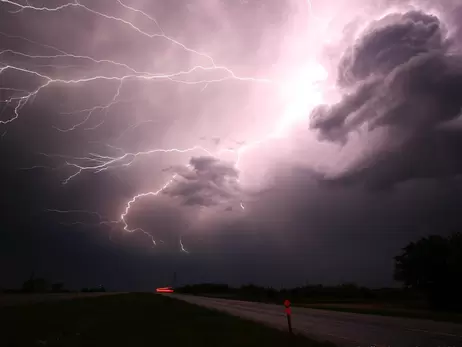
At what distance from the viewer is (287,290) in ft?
A: 347

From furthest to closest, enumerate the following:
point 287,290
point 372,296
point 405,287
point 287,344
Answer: point 287,290
point 372,296
point 405,287
point 287,344

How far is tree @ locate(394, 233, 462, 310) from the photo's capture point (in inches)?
1405

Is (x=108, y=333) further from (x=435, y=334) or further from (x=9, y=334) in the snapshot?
(x=435, y=334)

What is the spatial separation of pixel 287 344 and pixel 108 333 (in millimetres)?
7362

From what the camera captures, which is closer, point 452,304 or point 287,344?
point 287,344

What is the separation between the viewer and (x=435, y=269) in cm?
3791

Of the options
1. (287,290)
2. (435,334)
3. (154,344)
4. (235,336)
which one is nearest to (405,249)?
(435,334)

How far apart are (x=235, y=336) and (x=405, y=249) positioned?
1352 inches

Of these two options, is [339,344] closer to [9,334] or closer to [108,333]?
[108,333]

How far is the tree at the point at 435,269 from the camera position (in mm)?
35688

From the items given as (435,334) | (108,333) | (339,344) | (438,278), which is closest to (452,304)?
(438,278)

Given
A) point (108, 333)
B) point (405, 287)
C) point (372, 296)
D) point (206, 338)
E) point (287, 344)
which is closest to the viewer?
point (287, 344)

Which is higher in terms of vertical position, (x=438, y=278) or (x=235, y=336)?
(x=438, y=278)

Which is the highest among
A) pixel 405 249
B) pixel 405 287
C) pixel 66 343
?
pixel 405 249
